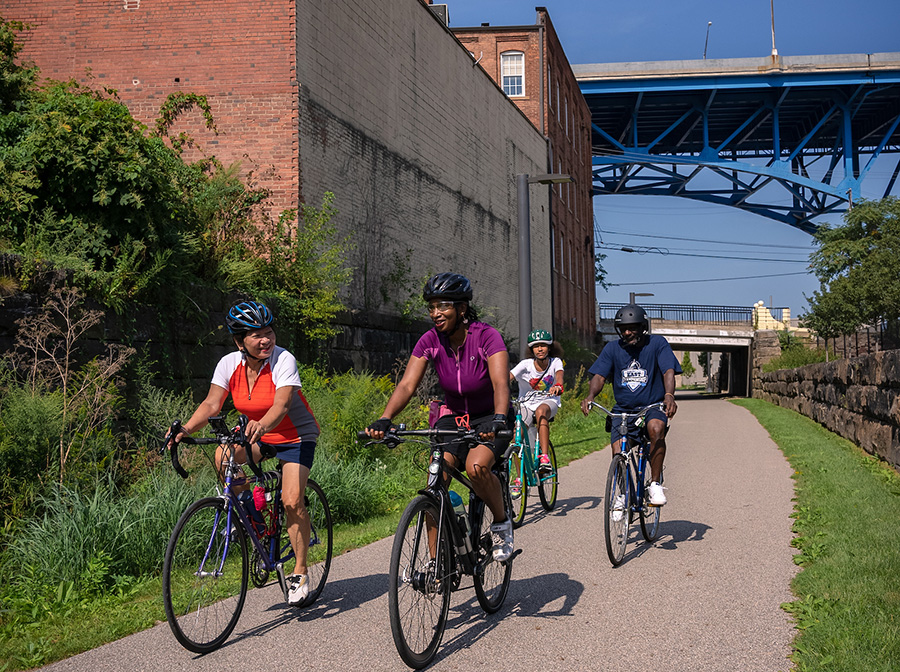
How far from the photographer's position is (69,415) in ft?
24.0

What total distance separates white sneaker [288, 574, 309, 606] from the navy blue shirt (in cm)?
330

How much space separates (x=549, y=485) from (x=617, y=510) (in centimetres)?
289

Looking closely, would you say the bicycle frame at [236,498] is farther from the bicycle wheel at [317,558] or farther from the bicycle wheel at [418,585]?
the bicycle wheel at [418,585]

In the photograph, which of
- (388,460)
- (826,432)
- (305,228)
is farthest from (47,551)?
(826,432)

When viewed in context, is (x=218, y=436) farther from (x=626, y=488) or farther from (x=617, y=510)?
(x=626, y=488)

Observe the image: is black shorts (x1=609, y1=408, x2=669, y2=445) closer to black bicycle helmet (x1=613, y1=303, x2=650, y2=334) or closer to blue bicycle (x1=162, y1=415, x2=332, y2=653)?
black bicycle helmet (x1=613, y1=303, x2=650, y2=334)

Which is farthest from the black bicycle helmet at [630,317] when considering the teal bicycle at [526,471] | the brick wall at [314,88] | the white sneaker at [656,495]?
the brick wall at [314,88]

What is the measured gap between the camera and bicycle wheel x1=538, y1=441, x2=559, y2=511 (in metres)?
9.27

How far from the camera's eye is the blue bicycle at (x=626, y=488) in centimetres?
678

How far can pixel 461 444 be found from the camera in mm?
5164

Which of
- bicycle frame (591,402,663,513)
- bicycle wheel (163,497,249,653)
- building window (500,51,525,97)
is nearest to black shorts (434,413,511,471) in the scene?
bicycle wheel (163,497,249,653)

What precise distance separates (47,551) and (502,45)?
110ft

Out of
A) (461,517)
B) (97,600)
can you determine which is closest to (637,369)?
(461,517)

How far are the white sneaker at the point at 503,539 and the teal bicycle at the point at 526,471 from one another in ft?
10.1
